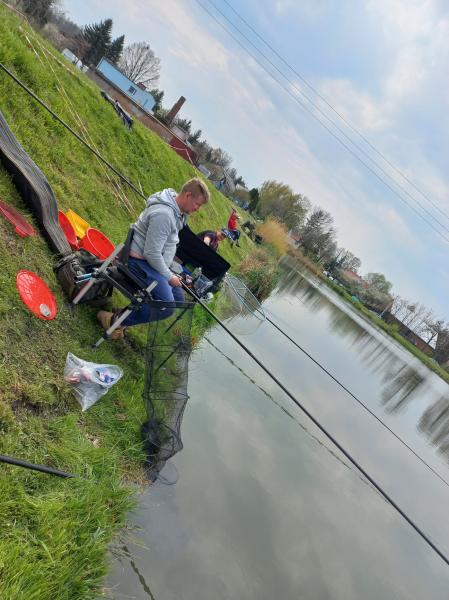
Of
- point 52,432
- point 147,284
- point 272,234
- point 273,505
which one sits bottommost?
point 273,505

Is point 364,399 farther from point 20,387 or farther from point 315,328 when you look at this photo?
point 20,387

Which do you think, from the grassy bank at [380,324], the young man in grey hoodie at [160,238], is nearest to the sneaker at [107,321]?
the young man in grey hoodie at [160,238]

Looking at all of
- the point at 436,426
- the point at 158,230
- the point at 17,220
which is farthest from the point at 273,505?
the point at 436,426

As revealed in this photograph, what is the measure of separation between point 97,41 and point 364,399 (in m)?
65.5

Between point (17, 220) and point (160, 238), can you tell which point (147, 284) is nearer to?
point (160, 238)

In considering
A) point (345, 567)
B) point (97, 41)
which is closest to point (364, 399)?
point (345, 567)

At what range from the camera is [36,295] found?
3.39 metres

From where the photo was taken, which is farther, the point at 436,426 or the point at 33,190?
the point at 436,426

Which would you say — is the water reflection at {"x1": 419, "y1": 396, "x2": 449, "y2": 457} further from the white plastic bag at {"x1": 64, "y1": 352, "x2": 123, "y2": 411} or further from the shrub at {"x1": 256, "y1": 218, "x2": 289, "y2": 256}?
the shrub at {"x1": 256, "y1": 218, "x2": 289, "y2": 256}

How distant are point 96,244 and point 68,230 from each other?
0.37 m

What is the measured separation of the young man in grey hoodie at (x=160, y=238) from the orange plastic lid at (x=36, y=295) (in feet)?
2.22

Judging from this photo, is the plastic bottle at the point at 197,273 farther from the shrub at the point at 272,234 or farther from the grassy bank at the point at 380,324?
the grassy bank at the point at 380,324

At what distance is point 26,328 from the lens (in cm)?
308

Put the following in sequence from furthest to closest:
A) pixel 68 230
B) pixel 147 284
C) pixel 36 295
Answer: pixel 68 230 < pixel 147 284 < pixel 36 295
